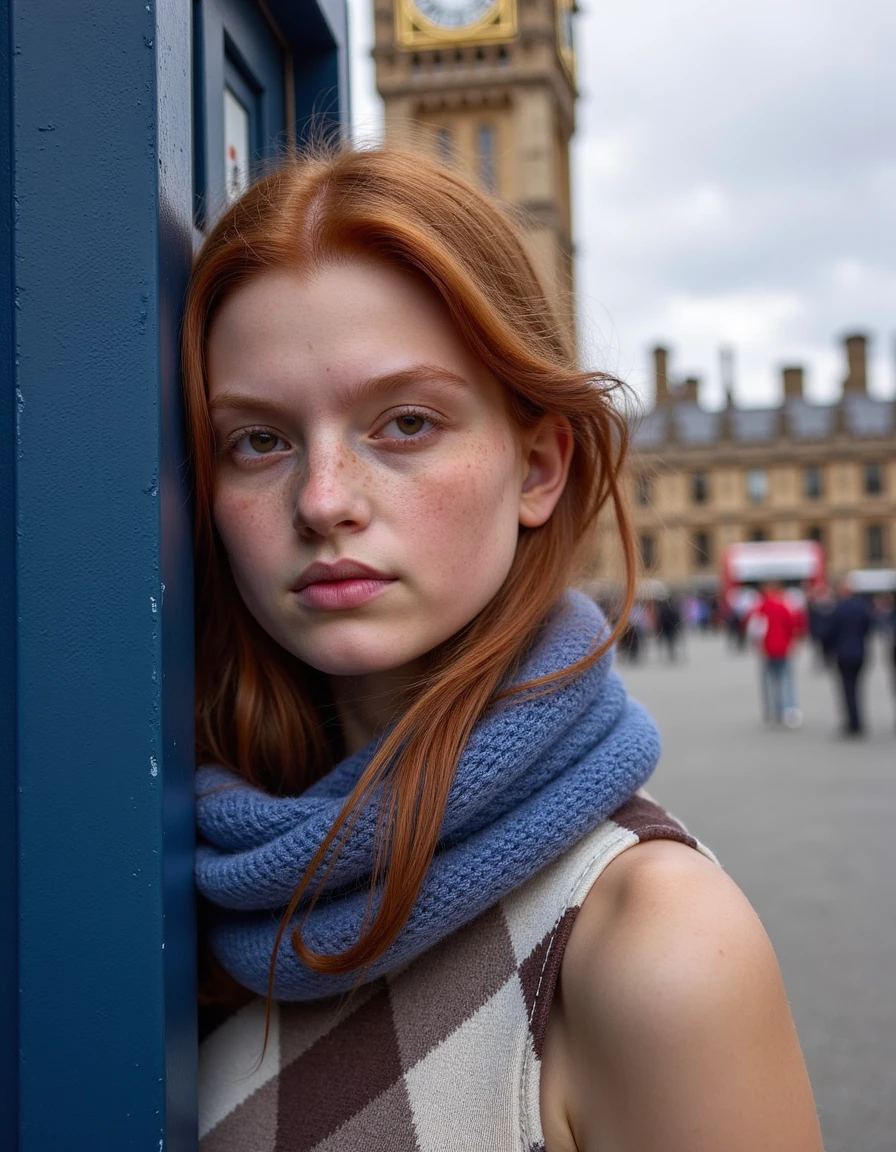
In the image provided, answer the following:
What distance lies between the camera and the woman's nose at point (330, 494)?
3.23 feet

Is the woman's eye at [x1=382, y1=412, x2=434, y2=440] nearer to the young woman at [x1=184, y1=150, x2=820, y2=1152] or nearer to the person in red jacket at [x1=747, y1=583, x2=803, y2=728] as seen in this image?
the young woman at [x1=184, y1=150, x2=820, y2=1152]

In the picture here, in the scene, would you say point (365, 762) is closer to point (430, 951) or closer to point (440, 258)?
point (430, 951)

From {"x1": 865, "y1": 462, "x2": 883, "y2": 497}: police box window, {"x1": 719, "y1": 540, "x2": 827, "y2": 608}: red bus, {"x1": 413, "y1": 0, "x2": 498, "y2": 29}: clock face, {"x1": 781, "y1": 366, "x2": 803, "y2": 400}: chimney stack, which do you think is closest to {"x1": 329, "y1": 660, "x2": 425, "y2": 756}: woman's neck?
{"x1": 413, "y1": 0, "x2": 498, "y2": 29}: clock face

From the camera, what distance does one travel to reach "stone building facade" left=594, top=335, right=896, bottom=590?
55.7 m

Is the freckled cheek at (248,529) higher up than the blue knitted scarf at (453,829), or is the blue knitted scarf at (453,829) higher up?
the freckled cheek at (248,529)

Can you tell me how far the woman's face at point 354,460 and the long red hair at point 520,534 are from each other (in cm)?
2

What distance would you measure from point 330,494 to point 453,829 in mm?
303

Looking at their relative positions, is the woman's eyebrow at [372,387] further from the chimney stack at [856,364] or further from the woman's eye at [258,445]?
the chimney stack at [856,364]

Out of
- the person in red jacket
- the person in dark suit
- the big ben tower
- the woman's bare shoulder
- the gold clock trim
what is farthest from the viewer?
the big ben tower

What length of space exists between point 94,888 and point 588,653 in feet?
1.57

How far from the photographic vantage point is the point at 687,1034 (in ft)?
2.66

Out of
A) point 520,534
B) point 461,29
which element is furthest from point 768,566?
point 520,534

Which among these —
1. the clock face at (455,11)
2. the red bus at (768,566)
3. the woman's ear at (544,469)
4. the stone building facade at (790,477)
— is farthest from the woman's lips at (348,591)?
the stone building facade at (790,477)

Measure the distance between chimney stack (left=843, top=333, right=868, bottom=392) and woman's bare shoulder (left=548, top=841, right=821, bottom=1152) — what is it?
61.9 metres
